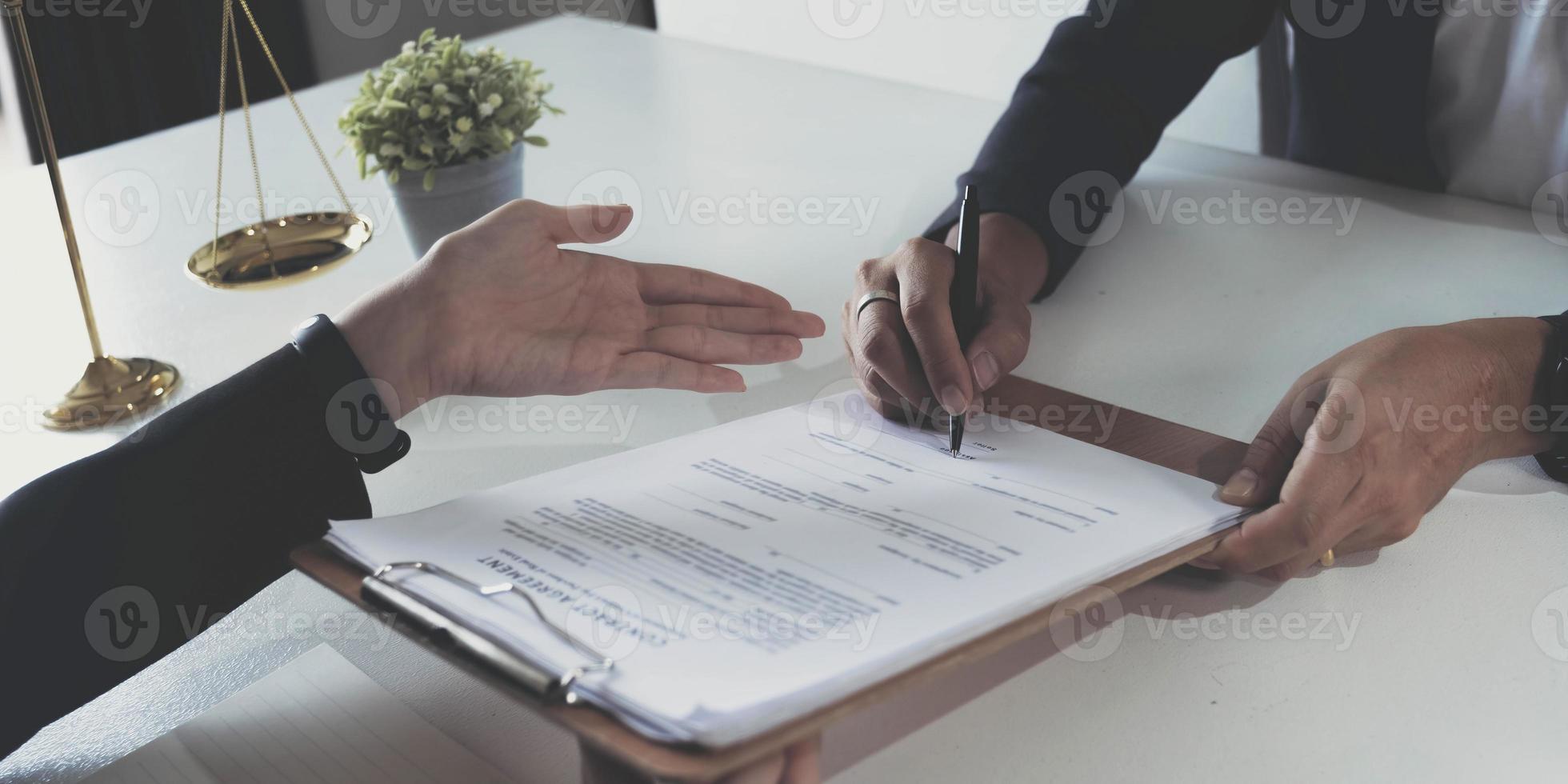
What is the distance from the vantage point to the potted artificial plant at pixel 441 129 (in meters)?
1.19

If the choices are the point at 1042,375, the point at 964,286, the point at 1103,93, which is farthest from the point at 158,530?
the point at 1103,93

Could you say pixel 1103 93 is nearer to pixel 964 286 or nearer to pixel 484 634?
pixel 964 286

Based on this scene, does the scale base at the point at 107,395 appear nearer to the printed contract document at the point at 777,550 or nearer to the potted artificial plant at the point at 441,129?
the potted artificial plant at the point at 441,129

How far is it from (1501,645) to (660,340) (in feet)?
2.05

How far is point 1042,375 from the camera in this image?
1.05 metres

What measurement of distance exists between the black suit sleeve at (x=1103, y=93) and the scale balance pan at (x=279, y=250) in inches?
24.8

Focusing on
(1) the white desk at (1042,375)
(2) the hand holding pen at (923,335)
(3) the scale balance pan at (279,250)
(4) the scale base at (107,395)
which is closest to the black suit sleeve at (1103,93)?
(1) the white desk at (1042,375)

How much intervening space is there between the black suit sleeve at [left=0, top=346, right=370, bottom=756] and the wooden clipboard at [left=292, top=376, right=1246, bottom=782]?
5.9 inches

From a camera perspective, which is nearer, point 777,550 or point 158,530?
point 777,550

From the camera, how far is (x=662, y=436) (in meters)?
0.99

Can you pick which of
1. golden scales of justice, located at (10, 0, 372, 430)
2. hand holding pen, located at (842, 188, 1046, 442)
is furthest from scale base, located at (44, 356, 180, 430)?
hand holding pen, located at (842, 188, 1046, 442)

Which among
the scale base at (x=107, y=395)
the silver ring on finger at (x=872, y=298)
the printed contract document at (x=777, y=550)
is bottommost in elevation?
the scale base at (x=107, y=395)

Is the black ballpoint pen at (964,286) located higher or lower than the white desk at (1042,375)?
higher

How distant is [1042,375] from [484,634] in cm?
61
